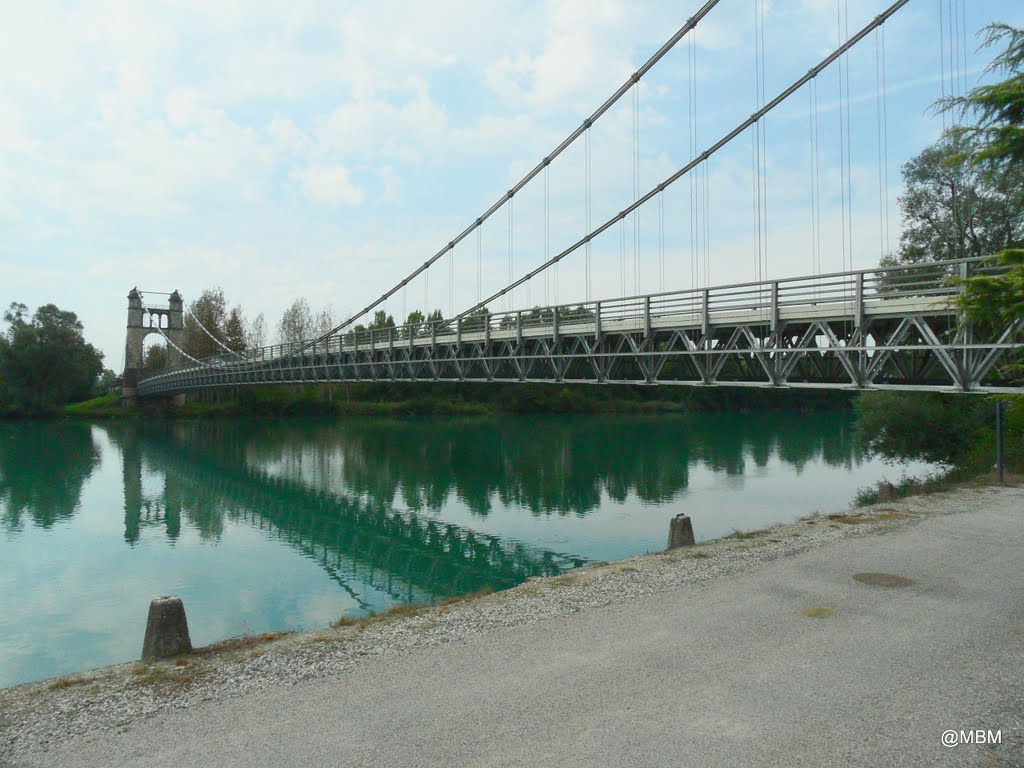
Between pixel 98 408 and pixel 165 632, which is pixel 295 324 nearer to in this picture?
pixel 98 408

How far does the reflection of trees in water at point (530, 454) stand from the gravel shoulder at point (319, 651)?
481 inches

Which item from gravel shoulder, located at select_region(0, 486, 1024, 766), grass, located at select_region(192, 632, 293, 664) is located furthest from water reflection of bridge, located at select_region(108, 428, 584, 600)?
grass, located at select_region(192, 632, 293, 664)

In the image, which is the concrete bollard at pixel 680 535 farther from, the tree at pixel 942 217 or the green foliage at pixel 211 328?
the green foliage at pixel 211 328

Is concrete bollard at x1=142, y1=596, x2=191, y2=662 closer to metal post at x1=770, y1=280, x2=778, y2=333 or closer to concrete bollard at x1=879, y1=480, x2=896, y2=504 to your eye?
metal post at x1=770, y1=280, x2=778, y2=333

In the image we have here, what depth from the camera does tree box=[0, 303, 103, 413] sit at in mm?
59375

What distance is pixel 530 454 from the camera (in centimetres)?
3947

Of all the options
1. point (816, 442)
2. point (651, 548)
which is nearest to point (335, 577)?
point (651, 548)

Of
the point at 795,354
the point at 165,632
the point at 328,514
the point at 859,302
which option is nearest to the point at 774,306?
the point at 795,354

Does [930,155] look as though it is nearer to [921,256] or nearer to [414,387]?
[921,256]

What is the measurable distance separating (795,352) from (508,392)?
5568 centimetres

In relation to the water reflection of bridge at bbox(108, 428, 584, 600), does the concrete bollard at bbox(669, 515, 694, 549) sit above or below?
above

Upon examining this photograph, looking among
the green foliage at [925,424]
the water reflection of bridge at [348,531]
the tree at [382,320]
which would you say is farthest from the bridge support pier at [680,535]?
the tree at [382,320]

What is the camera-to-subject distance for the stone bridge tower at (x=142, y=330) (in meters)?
70.0

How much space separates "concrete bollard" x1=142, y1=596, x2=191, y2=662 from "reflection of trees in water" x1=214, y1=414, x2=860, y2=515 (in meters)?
15.9
